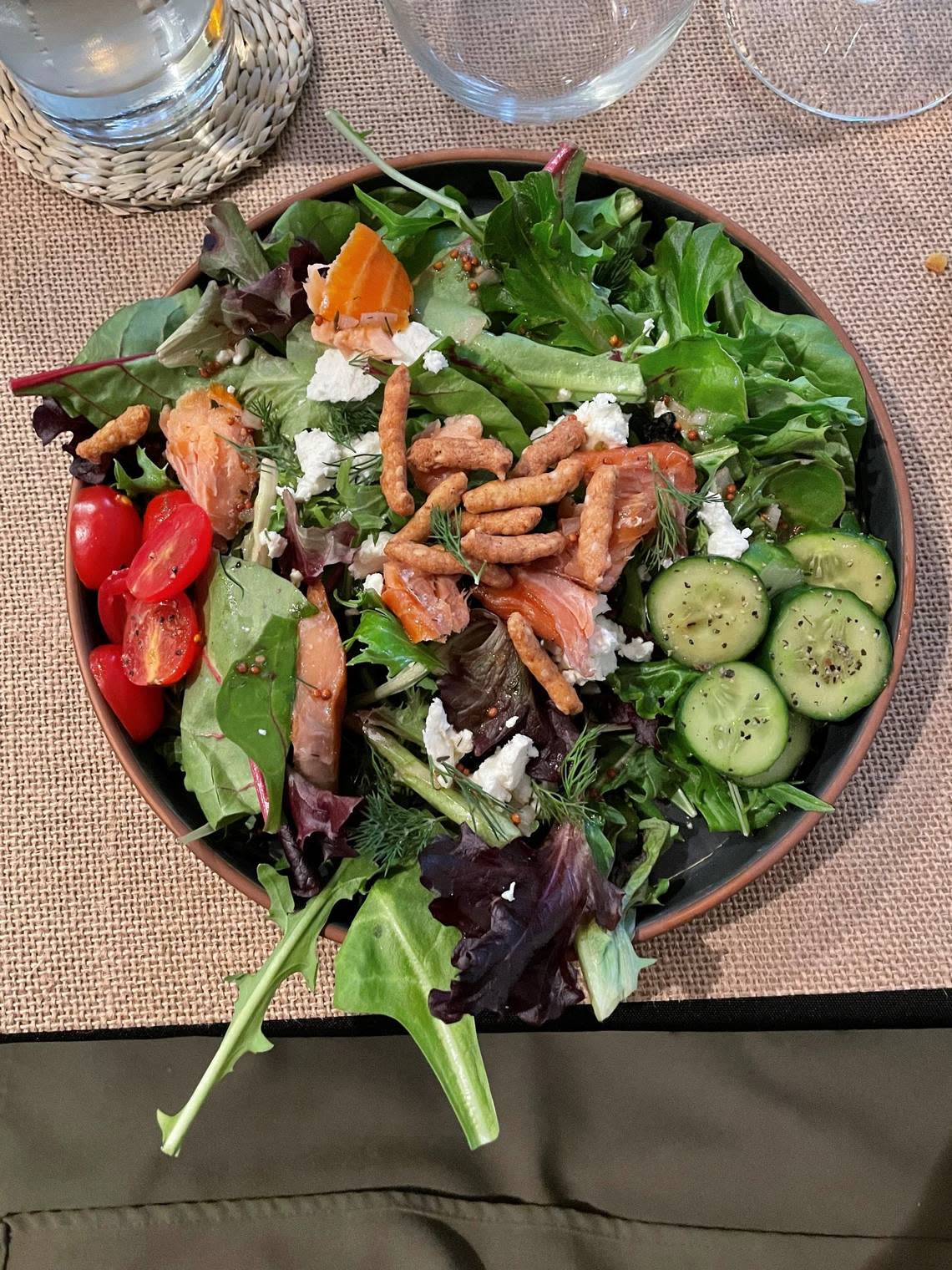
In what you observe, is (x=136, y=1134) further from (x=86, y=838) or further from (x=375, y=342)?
(x=375, y=342)

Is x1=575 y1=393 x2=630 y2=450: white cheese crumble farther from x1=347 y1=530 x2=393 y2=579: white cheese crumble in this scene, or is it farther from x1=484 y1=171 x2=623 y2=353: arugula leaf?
x1=347 y1=530 x2=393 y2=579: white cheese crumble

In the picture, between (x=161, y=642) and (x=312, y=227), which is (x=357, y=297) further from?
(x=161, y=642)

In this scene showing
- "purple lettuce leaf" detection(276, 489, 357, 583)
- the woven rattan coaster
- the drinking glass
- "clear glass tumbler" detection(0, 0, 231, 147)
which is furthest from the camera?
the drinking glass

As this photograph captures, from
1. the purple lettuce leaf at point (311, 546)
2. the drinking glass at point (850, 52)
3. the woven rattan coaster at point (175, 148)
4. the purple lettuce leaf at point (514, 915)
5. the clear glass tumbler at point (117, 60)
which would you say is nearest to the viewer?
the purple lettuce leaf at point (514, 915)

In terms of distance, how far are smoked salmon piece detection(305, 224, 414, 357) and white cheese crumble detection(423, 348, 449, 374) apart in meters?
0.08

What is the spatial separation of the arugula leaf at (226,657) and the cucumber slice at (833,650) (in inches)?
26.5

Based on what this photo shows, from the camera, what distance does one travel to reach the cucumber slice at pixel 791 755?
4.31ft


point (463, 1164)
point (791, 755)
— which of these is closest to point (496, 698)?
point (791, 755)

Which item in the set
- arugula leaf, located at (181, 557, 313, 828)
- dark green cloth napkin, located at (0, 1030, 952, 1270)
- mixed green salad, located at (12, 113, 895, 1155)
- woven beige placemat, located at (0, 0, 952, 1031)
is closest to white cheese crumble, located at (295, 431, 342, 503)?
mixed green salad, located at (12, 113, 895, 1155)

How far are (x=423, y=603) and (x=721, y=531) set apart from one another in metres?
0.44

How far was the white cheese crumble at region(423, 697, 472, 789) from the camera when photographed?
126 cm

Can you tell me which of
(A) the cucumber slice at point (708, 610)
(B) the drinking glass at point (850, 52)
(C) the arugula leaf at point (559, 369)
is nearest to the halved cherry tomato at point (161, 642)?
(C) the arugula leaf at point (559, 369)

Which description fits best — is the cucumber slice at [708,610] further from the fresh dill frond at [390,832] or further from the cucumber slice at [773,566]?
the fresh dill frond at [390,832]

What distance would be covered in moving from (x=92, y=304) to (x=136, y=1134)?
4.72 ft
